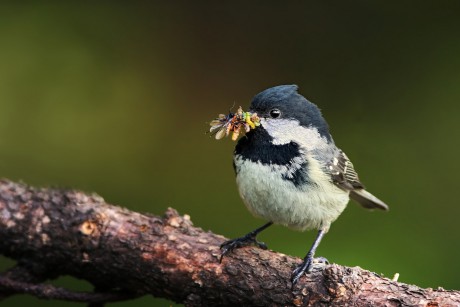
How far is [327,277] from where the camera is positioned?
1.88 metres

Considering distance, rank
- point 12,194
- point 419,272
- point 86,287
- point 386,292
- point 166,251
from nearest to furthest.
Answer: point 386,292 < point 166,251 < point 12,194 < point 419,272 < point 86,287

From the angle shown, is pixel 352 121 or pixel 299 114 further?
Result: pixel 352 121

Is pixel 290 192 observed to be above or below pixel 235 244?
above

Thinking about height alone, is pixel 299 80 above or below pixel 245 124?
above

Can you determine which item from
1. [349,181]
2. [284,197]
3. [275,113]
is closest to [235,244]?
[284,197]

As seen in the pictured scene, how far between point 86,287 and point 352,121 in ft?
4.99

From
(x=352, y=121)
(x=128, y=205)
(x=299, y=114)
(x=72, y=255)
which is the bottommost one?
(x=72, y=255)

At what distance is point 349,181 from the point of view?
2.74m

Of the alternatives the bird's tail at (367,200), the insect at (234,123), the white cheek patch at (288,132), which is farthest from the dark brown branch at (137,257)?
the bird's tail at (367,200)

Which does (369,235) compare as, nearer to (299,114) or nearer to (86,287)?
(299,114)

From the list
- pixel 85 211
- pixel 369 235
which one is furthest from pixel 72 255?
pixel 369 235

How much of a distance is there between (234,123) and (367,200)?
0.94 m

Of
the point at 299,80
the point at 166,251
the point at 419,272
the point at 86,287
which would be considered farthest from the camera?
the point at 299,80

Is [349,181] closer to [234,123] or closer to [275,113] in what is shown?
[275,113]
